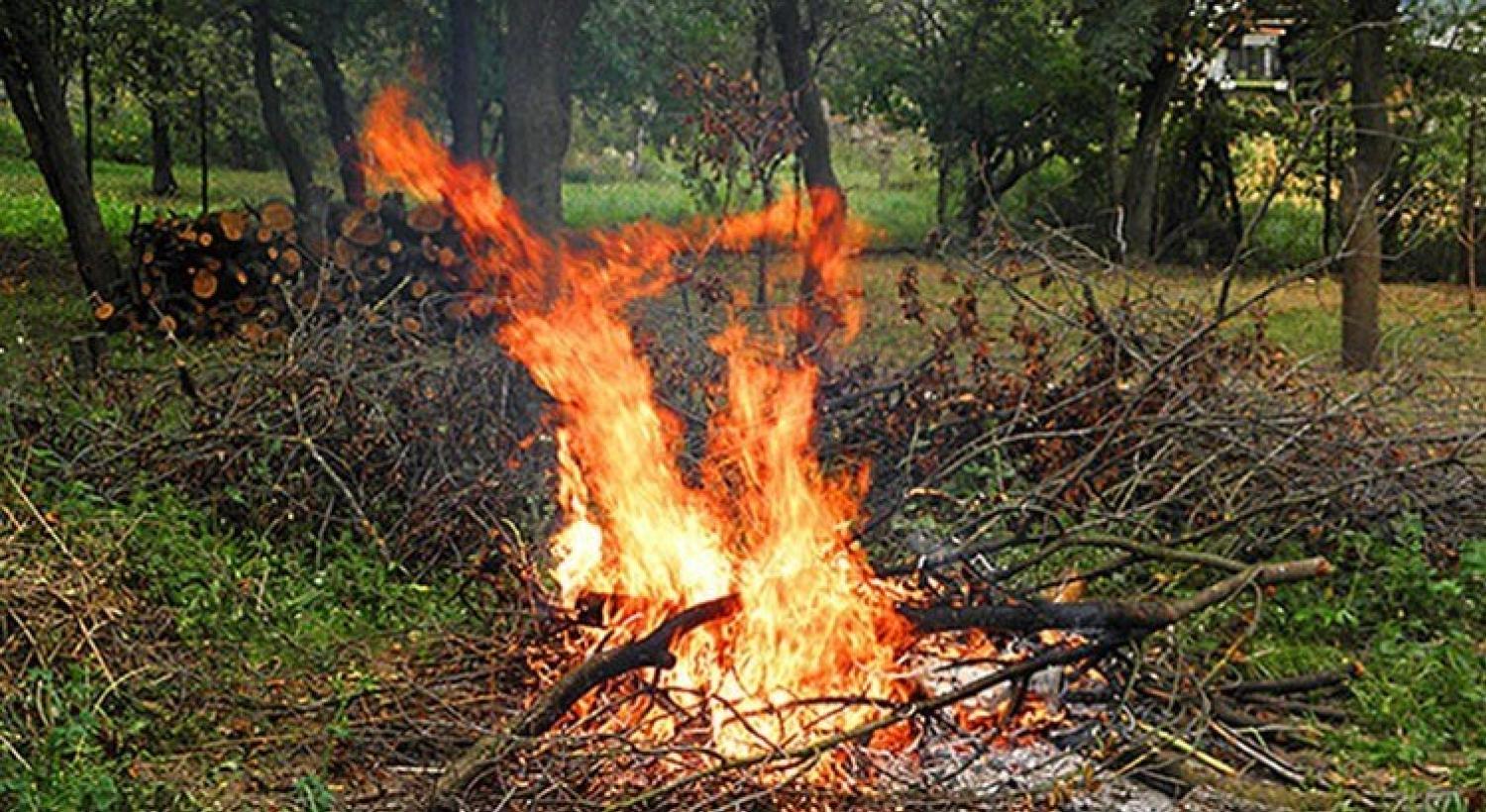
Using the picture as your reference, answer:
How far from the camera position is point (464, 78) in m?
16.3

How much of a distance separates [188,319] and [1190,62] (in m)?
11.6

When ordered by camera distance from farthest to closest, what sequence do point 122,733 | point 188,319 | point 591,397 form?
point 188,319
point 591,397
point 122,733

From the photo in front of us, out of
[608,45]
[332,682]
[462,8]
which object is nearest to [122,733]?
[332,682]

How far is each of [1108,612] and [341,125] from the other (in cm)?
1451

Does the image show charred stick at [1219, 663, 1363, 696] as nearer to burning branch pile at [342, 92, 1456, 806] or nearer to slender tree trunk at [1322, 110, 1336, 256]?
burning branch pile at [342, 92, 1456, 806]

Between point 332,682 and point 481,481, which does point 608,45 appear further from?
point 332,682

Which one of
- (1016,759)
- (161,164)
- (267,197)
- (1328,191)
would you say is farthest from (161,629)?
(161,164)

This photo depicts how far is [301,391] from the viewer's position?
6.74m

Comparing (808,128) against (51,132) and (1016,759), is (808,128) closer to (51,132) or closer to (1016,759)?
(51,132)

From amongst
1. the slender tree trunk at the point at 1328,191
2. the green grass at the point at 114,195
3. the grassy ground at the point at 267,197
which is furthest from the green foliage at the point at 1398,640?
the grassy ground at the point at 267,197

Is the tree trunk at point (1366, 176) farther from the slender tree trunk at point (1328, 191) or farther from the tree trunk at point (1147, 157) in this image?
the tree trunk at point (1147, 157)

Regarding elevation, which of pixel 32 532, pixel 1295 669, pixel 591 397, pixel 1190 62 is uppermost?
pixel 1190 62

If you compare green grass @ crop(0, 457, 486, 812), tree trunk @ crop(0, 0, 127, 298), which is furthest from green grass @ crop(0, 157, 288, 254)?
green grass @ crop(0, 457, 486, 812)

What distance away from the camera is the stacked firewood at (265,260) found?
11555mm
